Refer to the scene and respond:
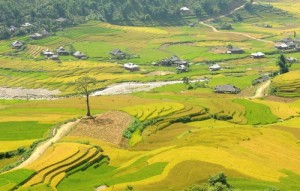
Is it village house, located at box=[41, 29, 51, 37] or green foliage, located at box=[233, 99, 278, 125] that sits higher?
village house, located at box=[41, 29, 51, 37]

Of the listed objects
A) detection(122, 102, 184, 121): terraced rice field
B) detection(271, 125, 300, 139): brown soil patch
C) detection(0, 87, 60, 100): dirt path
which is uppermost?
detection(122, 102, 184, 121): terraced rice field

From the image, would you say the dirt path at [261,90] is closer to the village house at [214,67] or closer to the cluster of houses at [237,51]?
the village house at [214,67]

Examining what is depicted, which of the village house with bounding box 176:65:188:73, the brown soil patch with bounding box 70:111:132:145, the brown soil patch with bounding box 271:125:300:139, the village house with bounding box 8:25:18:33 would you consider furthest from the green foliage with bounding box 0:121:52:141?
the village house with bounding box 8:25:18:33

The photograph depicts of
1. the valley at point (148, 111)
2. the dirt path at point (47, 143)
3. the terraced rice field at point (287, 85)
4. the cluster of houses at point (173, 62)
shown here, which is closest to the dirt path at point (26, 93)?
the valley at point (148, 111)

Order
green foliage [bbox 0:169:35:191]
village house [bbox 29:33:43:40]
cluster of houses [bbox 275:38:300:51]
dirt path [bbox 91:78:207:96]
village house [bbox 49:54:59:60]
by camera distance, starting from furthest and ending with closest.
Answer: village house [bbox 29:33:43:40] < cluster of houses [bbox 275:38:300:51] < village house [bbox 49:54:59:60] < dirt path [bbox 91:78:207:96] < green foliage [bbox 0:169:35:191]

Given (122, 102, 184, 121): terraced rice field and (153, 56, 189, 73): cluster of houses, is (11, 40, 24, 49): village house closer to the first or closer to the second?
(153, 56, 189, 73): cluster of houses

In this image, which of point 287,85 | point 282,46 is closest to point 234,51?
point 282,46
